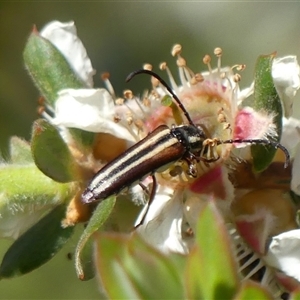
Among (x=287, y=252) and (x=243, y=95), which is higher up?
(x=243, y=95)

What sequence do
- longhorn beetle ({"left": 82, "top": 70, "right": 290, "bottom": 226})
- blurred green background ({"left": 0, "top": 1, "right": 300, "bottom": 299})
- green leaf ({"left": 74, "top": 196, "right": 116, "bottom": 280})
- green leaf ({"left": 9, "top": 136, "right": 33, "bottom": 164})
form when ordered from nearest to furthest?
green leaf ({"left": 74, "top": 196, "right": 116, "bottom": 280})
longhorn beetle ({"left": 82, "top": 70, "right": 290, "bottom": 226})
green leaf ({"left": 9, "top": 136, "right": 33, "bottom": 164})
blurred green background ({"left": 0, "top": 1, "right": 300, "bottom": 299})

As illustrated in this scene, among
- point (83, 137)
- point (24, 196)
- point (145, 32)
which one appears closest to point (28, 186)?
point (24, 196)

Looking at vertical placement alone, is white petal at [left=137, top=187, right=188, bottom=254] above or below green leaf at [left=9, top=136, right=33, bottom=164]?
below

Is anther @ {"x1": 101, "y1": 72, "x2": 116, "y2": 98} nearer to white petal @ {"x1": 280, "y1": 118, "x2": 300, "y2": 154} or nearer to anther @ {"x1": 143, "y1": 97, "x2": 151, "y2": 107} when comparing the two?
anther @ {"x1": 143, "y1": 97, "x2": 151, "y2": 107}

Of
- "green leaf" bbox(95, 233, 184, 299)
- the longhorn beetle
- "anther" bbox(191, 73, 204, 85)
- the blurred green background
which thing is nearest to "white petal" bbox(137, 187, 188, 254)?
the longhorn beetle

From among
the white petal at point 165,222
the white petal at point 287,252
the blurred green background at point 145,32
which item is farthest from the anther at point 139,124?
the blurred green background at point 145,32

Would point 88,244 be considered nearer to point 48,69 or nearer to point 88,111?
point 88,111

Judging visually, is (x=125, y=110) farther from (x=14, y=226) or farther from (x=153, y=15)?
(x=153, y=15)
